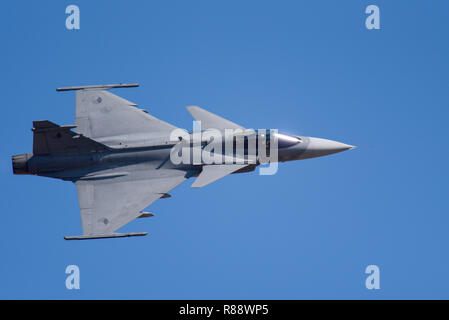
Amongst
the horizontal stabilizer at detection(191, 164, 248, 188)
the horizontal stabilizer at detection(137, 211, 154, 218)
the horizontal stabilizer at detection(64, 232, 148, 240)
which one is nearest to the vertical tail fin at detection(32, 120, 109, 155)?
the horizontal stabilizer at detection(137, 211, 154, 218)

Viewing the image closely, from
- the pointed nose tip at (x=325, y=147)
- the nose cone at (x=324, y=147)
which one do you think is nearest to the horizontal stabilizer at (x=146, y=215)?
the nose cone at (x=324, y=147)

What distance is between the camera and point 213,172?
28.9m

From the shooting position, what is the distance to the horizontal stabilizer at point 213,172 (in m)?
28.4

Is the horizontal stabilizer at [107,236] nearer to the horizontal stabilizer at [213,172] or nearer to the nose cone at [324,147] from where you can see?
the horizontal stabilizer at [213,172]

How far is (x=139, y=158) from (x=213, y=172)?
268cm

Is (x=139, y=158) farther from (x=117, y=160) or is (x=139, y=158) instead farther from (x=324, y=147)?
(x=324, y=147)

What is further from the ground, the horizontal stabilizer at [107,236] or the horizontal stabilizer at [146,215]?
the horizontal stabilizer at [146,215]

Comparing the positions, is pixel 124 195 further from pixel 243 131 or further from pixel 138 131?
pixel 243 131

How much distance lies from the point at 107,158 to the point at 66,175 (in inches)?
62.4

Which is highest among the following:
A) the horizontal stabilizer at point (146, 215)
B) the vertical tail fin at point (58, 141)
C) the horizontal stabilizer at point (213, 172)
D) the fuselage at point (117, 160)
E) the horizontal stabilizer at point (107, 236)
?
the vertical tail fin at point (58, 141)

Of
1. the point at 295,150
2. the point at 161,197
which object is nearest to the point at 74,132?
the point at 161,197

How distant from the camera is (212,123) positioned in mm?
30328

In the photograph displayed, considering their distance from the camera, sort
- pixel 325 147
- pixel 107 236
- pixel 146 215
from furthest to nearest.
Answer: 1. pixel 325 147
2. pixel 146 215
3. pixel 107 236

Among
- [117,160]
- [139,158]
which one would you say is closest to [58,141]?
[117,160]
